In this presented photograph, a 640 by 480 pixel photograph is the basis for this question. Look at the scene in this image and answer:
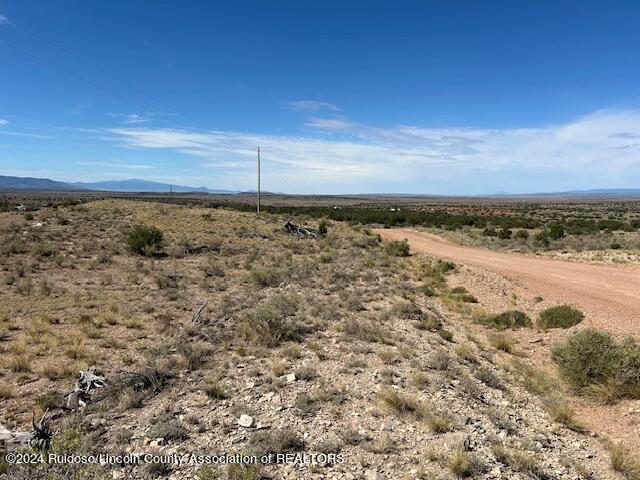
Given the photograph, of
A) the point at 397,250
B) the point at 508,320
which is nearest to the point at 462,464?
the point at 508,320

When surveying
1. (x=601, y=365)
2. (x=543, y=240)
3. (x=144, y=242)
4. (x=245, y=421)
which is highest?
(x=144, y=242)

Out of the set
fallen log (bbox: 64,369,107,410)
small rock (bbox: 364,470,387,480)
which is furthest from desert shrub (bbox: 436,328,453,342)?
fallen log (bbox: 64,369,107,410)

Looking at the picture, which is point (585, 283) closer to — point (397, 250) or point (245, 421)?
point (397, 250)

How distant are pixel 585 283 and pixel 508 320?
605 cm

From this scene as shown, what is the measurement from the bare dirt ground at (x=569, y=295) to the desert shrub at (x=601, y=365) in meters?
0.31

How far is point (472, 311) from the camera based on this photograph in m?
14.3

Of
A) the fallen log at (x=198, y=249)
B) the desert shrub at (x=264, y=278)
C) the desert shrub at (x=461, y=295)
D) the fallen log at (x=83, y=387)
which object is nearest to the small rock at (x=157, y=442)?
the fallen log at (x=83, y=387)

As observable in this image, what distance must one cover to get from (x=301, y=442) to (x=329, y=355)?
3.58m

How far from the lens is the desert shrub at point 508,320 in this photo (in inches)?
496

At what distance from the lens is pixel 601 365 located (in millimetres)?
8109

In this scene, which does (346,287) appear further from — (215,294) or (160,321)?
(160,321)

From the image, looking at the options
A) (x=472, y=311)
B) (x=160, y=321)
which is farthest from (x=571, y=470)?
(x=160, y=321)

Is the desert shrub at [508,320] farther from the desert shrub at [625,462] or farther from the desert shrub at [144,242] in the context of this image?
the desert shrub at [144,242]

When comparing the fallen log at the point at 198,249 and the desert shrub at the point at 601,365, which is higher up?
the fallen log at the point at 198,249
